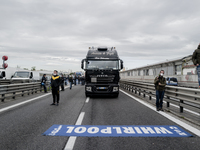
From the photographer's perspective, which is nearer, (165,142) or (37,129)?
(165,142)

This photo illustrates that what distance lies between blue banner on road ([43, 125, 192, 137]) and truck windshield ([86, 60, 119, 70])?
682 centimetres

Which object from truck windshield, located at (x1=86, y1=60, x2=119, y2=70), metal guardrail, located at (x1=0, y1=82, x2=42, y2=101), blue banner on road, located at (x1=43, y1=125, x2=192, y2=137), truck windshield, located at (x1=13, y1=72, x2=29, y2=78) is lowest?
blue banner on road, located at (x1=43, y1=125, x2=192, y2=137)

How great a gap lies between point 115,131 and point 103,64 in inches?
293

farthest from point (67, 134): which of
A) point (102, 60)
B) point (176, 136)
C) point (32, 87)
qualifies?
point (32, 87)

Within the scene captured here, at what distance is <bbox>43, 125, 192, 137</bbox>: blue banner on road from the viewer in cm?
426

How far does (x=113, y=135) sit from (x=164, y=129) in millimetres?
1477

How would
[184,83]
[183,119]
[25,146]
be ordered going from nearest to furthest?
1. [25,146]
2. [183,119]
3. [184,83]

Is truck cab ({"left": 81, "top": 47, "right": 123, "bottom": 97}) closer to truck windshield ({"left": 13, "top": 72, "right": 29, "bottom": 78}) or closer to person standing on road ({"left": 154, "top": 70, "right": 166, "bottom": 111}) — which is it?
person standing on road ({"left": 154, "top": 70, "right": 166, "bottom": 111})

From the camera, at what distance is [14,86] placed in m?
11.0

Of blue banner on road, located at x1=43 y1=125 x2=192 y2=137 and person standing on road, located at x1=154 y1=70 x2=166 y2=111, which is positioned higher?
person standing on road, located at x1=154 y1=70 x2=166 y2=111

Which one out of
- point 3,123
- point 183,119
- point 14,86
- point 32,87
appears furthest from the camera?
point 32,87

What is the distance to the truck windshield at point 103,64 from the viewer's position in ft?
37.7

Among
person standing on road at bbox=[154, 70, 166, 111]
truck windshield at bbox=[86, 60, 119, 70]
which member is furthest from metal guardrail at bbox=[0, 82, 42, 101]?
person standing on road at bbox=[154, 70, 166, 111]

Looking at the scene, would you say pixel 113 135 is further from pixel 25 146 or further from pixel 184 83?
pixel 184 83
